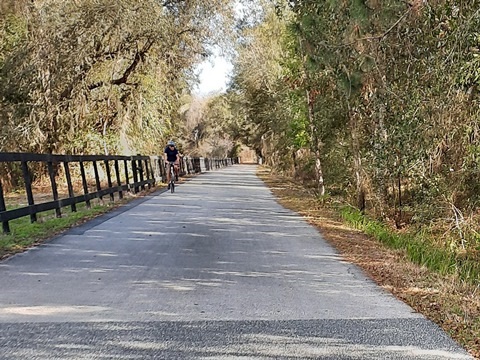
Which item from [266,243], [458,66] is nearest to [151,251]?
[266,243]

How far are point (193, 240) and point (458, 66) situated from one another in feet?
14.0

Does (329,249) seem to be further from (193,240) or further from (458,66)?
(458,66)

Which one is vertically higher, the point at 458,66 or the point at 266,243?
the point at 458,66

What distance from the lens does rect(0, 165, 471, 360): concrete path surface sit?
346 cm

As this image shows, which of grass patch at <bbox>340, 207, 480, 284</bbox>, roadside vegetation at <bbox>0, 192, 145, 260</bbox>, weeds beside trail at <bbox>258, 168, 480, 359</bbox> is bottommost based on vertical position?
grass patch at <bbox>340, 207, 480, 284</bbox>

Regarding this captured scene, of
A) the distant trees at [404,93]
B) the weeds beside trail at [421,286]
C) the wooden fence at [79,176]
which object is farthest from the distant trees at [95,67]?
the weeds beside trail at [421,286]

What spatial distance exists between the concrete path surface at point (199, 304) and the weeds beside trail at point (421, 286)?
0.15m

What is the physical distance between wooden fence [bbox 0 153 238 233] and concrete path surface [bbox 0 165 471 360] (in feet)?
4.30

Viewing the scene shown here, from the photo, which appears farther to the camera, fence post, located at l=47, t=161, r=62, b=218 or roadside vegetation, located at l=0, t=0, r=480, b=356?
fence post, located at l=47, t=161, r=62, b=218

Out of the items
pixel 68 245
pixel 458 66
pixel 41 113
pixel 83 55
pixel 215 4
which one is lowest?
pixel 68 245

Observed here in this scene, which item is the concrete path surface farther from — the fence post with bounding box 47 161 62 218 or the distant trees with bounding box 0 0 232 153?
the distant trees with bounding box 0 0 232 153

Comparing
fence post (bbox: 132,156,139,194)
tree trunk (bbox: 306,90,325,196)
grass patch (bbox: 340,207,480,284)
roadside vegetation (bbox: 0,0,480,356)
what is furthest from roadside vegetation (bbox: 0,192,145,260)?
tree trunk (bbox: 306,90,325,196)

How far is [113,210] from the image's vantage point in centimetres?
1111

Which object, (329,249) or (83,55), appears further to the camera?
(83,55)
